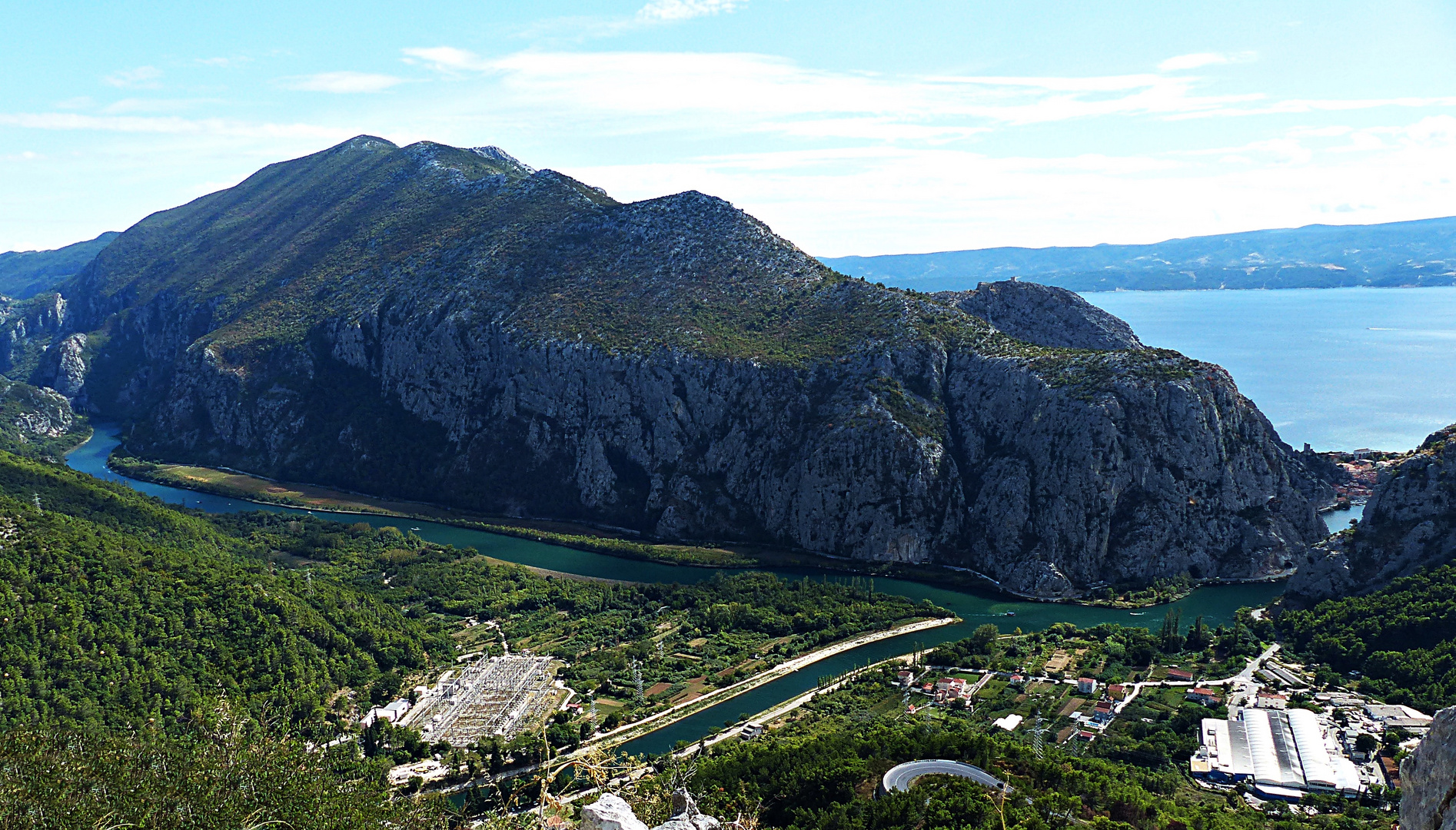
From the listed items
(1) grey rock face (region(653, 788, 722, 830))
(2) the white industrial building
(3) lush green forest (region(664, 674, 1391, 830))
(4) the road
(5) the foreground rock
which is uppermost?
(5) the foreground rock

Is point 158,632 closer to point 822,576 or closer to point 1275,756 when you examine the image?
point 822,576

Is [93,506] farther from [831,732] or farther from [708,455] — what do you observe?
[831,732]

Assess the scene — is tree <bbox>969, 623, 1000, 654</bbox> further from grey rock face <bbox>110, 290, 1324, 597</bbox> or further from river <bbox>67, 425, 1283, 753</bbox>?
grey rock face <bbox>110, 290, 1324, 597</bbox>

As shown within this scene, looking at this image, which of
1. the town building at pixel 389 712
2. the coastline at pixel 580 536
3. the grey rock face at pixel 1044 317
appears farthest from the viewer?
the grey rock face at pixel 1044 317

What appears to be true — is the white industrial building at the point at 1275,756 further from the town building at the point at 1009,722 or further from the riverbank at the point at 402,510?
the riverbank at the point at 402,510

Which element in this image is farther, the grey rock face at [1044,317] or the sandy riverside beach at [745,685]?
the grey rock face at [1044,317]

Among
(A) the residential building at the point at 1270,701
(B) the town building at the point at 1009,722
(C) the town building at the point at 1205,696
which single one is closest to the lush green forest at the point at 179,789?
(B) the town building at the point at 1009,722

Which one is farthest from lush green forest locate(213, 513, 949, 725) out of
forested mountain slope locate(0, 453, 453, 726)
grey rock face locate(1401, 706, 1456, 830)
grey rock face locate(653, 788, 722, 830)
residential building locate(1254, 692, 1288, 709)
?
grey rock face locate(1401, 706, 1456, 830)
